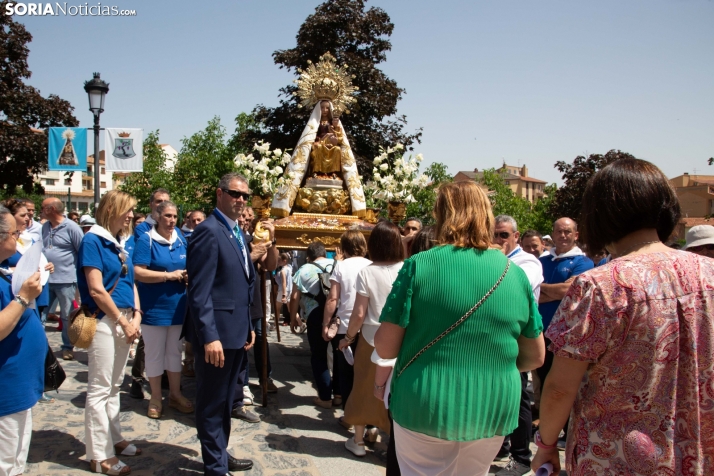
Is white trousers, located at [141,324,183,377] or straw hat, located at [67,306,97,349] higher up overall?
straw hat, located at [67,306,97,349]

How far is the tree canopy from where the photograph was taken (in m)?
19.9

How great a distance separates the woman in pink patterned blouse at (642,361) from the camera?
6.14 ft

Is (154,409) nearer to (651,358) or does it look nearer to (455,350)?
(455,350)

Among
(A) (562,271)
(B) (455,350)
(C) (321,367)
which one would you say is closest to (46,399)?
(C) (321,367)

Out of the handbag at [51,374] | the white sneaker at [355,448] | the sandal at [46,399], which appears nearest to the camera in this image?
the handbag at [51,374]

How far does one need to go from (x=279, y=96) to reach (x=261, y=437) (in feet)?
62.9

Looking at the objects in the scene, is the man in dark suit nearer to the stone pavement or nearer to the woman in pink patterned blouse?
the stone pavement

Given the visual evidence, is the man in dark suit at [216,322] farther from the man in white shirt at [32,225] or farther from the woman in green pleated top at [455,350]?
the man in white shirt at [32,225]

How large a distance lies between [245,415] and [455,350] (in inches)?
134

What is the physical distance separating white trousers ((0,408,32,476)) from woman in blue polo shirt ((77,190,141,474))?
0.93 meters

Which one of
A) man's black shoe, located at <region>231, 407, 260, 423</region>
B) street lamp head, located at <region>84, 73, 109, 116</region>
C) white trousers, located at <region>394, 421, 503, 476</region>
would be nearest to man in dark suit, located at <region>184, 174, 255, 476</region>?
man's black shoe, located at <region>231, 407, 260, 423</region>

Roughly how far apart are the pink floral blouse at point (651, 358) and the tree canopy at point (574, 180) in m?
19.0

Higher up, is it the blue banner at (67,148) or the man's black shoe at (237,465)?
the blue banner at (67,148)

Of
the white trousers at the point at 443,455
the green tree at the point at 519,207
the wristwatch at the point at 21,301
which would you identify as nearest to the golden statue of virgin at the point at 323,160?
the wristwatch at the point at 21,301
